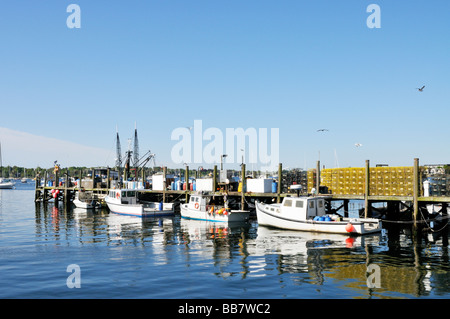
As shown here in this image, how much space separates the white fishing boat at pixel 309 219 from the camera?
32031 mm

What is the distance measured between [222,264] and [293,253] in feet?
17.2

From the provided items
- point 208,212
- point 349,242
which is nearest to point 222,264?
point 349,242

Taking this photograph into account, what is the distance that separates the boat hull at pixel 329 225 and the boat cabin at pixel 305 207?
0.70 m

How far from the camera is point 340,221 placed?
32.5m

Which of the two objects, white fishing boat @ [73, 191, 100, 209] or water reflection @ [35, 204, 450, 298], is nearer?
water reflection @ [35, 204, 450, 298]

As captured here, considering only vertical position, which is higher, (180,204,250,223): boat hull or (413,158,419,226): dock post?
(413,158,419,226): dock post

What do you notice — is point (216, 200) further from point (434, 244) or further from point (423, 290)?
point (423, 290)

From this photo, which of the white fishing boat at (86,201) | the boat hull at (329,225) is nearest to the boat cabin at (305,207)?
Result: the boat hull at (329,225)

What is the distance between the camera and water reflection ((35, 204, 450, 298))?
1783cm

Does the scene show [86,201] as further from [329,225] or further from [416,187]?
[416,187]

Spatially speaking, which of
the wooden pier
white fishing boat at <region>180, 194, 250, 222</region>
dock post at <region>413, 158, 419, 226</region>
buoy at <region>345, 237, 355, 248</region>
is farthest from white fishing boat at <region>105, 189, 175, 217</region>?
dock post at <region>413, 158, 419, 226</region>

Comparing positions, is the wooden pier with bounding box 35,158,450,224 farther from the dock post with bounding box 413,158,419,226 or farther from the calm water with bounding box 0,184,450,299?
the calm water with bounding box 0,184,450,299

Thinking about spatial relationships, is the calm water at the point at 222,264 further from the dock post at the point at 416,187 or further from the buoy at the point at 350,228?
the dock post at the point at 416,187

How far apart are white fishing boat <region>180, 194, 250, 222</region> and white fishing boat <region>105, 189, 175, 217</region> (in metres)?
3.49
